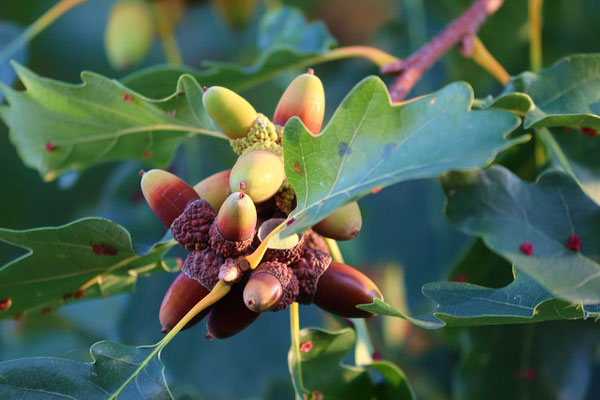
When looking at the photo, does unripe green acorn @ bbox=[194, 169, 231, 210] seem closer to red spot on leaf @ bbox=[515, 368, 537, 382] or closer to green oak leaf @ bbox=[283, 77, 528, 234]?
green oak leaf @ bbox=[283, 77, 528, 234]

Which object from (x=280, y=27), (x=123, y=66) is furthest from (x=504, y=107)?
(x=123, y=66)

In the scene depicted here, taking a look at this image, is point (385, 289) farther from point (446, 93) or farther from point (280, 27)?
point (446, 93)

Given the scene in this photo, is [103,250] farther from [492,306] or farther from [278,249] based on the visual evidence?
[492,306]

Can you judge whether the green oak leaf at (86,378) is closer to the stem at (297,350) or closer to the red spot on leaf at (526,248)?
the stem at (297,350)

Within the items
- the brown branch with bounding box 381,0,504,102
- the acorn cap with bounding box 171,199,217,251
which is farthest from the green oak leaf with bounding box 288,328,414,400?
the brown branch with bounding box 381,0,504,102

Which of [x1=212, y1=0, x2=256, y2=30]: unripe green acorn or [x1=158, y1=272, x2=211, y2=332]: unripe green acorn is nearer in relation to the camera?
[x1=158, y1=272, x2=211, y2=332]: unripe green acorn

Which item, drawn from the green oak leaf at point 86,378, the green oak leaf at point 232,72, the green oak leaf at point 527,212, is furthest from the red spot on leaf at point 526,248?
the green oak leaf at point 232,72

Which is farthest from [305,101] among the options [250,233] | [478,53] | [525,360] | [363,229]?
[363,229]
